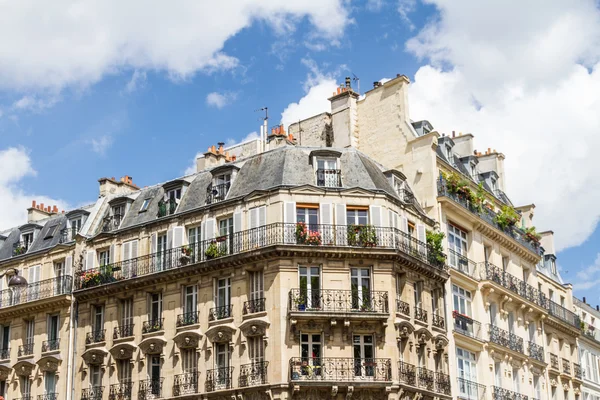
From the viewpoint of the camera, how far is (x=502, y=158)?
1802 inches

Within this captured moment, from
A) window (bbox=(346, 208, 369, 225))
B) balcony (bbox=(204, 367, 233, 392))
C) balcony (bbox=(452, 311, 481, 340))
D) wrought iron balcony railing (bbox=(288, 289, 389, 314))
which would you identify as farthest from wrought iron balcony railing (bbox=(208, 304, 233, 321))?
balcony (bbox=(452, 311, 481, 340))

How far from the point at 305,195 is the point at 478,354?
31.9 ft

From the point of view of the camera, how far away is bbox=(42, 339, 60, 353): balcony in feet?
118

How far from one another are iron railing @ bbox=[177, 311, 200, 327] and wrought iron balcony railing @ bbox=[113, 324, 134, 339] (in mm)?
2266

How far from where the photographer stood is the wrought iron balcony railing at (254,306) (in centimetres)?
3107

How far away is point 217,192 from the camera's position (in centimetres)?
3441

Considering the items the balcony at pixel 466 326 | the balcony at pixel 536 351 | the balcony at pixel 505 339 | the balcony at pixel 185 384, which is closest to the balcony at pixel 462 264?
the balcony at pixel 466 326

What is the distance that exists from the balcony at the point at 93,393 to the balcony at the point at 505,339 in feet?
47.7

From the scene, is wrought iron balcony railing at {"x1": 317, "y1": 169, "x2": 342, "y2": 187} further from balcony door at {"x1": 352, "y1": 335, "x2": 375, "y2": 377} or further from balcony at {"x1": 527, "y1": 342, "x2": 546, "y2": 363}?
balcony at {"x1": 527, "y1": 342, "x2": 546, "y2": 363}

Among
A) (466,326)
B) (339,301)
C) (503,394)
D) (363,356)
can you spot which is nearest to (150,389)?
(339,301)

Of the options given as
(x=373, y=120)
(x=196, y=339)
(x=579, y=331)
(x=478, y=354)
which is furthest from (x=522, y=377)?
(x=196, y=339)

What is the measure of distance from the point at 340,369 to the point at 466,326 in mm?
7711

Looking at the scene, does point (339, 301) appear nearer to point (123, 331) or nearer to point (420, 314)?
point (420, 314)

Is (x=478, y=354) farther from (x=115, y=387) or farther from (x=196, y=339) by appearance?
(x=115, y=387)
